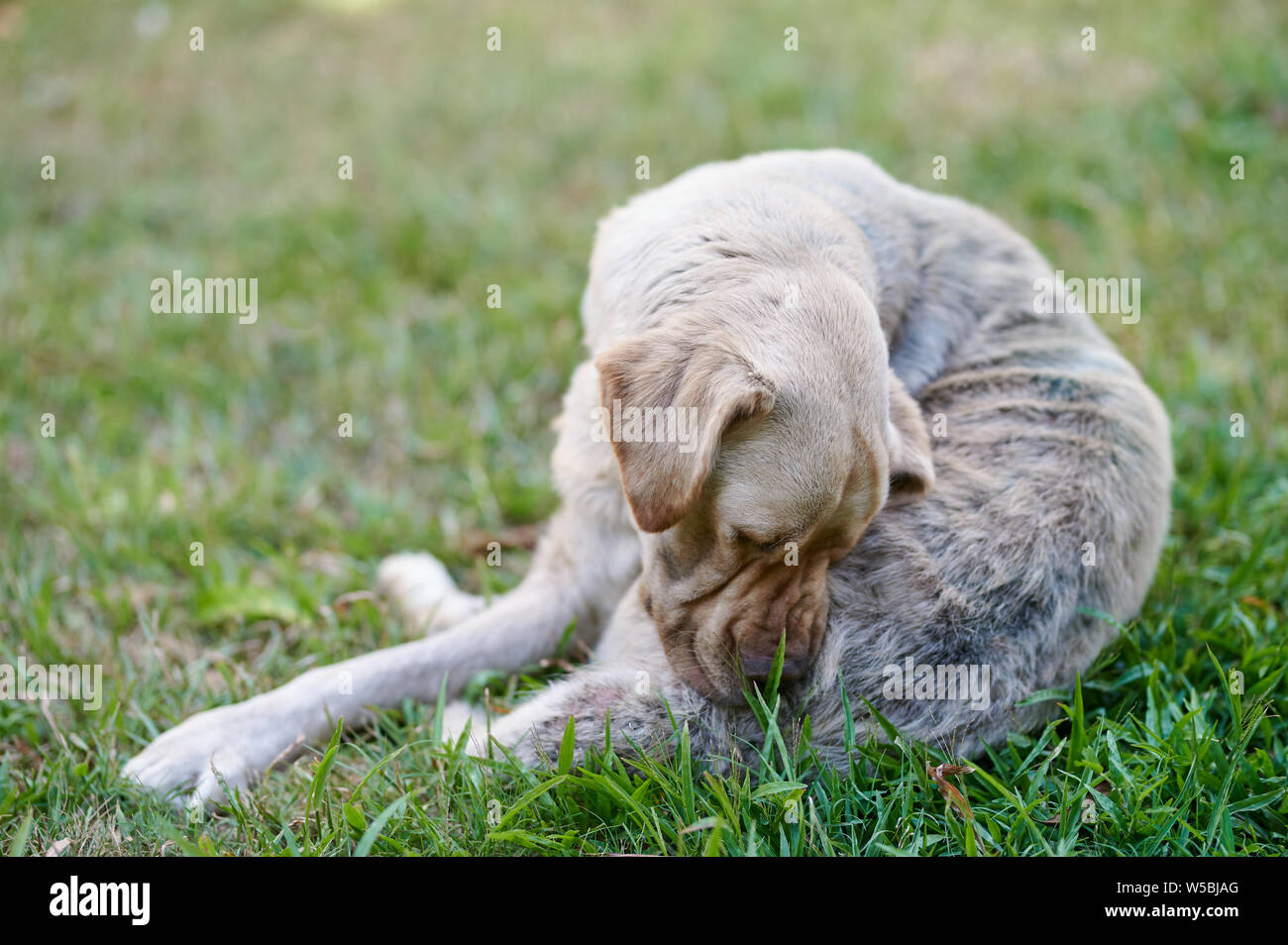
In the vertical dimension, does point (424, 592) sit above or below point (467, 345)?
below

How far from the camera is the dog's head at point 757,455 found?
2.82 meters

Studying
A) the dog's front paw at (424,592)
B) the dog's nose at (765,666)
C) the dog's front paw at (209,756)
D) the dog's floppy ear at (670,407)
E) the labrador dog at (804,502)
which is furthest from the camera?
the dog's front paw at (424,592)

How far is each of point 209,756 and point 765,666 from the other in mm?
1733

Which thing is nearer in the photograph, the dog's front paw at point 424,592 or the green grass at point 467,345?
the green grass at point 467,345

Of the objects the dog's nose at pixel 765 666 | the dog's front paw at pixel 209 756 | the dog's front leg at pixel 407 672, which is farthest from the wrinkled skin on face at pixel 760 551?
the dog's front paw at pixel 209 756

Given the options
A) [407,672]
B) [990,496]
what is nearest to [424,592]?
[407,672]

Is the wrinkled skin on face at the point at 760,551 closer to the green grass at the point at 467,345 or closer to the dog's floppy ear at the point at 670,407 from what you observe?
the dog's floppy ear at the point at 670,407

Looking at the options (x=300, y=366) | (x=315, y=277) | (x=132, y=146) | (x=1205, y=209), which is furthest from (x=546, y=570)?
(x=132, y=146)

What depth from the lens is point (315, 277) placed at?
6289mm

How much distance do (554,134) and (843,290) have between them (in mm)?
4861

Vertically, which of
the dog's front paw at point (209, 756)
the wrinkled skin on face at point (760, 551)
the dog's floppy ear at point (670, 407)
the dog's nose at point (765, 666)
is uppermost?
the dog's floppy ear at point (670, 407)

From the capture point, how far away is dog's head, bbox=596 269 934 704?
2.82 metres

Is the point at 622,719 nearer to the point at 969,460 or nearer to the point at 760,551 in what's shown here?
the point at 760,551

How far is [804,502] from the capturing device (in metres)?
2.89
